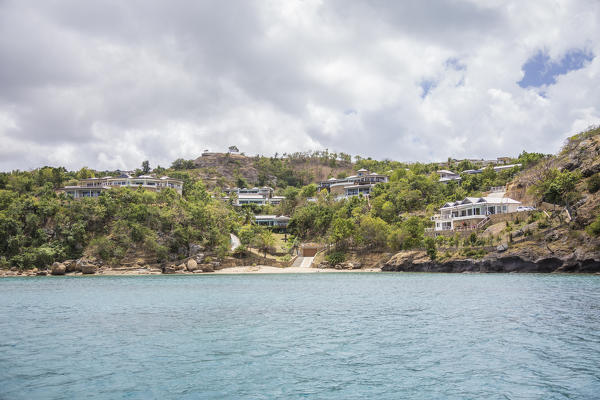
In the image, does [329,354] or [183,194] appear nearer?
[329,354]

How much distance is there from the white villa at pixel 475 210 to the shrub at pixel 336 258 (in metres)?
17.1

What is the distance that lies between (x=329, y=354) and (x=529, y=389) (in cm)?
627

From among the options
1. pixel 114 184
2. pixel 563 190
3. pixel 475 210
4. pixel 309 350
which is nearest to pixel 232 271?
pixel 475 210

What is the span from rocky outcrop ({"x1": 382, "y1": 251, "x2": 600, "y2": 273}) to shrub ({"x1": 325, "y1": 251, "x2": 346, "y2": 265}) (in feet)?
24.6

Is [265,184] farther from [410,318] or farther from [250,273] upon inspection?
[410,318]

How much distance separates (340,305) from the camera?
2725 centimetres

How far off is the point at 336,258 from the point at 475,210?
81.0ft

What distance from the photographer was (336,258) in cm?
7181

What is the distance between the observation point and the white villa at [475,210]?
2707 inches

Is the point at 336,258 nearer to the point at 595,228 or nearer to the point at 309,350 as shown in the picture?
the point at 595,228

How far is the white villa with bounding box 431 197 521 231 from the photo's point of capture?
68750 mm

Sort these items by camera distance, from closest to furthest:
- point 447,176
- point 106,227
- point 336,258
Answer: point 336,258 < point 106,227 < point 447,176

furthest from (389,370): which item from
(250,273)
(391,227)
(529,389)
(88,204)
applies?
(88,204)

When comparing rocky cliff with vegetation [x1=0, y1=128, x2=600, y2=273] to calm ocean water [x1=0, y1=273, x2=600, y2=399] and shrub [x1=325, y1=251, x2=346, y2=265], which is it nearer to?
shrub [x1=325, y1=251, x2=346, y2=265]
